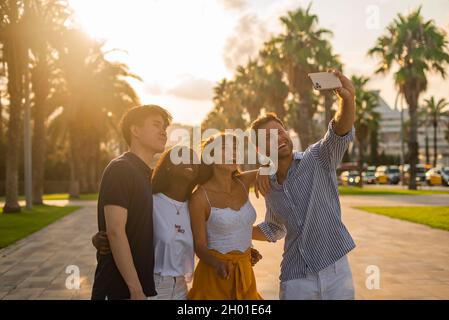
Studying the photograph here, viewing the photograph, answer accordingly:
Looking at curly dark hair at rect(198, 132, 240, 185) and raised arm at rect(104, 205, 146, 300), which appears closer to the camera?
raised arm at rect(104, 205, 146, 300)

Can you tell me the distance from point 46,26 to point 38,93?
13.1 feet

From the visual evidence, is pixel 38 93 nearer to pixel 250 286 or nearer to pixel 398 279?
pixel 398 279

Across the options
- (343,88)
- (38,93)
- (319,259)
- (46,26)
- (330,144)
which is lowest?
(319,259)

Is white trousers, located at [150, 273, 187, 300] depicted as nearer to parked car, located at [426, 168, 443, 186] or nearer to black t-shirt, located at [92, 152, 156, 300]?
black t-shirt, located at [92, 152, 156, 300]

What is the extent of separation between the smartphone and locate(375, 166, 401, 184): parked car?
207ft

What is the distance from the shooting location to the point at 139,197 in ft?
10.3

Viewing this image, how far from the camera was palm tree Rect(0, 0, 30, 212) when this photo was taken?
73.7 feet

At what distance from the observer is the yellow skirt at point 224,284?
3.49m

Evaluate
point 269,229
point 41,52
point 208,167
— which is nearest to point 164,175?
point 208,167

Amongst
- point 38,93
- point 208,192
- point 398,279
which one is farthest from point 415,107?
point 208,192

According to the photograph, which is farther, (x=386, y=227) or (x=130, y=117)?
(x=386, y=227)

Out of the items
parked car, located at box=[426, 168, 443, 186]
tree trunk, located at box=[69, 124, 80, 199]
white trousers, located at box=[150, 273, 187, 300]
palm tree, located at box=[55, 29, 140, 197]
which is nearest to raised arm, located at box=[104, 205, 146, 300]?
white trousers, located at box=[150, 273, 187, 300]

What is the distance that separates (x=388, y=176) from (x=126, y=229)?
210 ft

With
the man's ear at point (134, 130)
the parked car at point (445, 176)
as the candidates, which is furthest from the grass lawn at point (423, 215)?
the parked car at point (445, 176)
